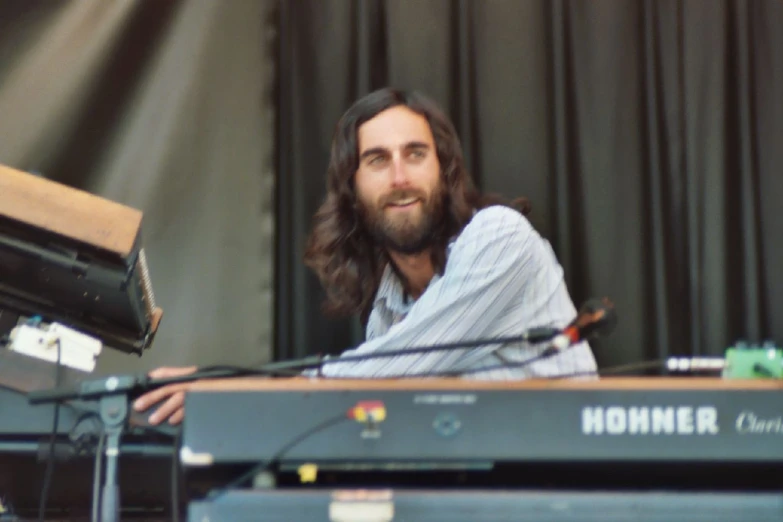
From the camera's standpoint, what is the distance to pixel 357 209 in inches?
81.3

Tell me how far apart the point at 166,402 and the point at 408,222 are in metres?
0.83

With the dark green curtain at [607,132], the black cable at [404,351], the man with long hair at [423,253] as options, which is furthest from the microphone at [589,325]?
the dark green curtain at [607,132]

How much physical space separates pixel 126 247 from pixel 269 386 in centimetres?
29

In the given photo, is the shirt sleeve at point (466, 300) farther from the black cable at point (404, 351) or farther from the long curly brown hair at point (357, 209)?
the long curly brown hair at point (357, 209)

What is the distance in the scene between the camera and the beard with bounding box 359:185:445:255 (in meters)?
1.88

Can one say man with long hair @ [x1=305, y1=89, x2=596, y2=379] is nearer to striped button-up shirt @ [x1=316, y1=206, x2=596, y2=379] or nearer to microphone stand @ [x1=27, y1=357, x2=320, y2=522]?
striped button-up shirt @ [x1=316, y1=206, x2=596, y2=379]

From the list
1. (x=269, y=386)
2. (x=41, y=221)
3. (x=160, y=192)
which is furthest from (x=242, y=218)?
(x=269, y=386)

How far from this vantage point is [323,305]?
85.5 inches

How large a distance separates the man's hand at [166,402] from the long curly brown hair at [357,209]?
2.88 feet

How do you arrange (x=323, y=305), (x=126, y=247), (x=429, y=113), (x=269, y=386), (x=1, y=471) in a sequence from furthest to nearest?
1. (x=323, y=305)
2. (x=429, y=113)
3. (x=1, y=471)
4. (x=126, y=247)
5. (x=269, y=386)

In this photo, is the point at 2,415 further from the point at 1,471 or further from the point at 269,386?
the point at 269,386

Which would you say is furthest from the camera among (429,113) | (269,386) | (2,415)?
(429,113)

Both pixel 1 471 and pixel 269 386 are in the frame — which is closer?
pixel 269 386

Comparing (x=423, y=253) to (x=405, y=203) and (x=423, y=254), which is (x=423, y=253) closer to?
(x=423, y=254)
